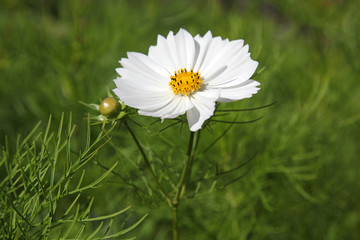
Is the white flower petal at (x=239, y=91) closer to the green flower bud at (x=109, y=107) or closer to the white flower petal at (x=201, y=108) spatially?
the white flower petal at (x=201, y=108)

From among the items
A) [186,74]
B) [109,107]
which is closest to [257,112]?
[186,74]

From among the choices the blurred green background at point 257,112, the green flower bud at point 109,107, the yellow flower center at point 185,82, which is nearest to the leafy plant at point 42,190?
the green flower bud at point 109,107

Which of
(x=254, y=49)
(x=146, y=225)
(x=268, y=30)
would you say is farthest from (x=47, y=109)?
(x=268, y=30)

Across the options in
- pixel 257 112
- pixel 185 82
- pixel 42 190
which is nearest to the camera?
pixel 42 190

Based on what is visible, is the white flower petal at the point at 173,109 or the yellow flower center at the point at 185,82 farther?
the yellow flower center at the point at 185,82

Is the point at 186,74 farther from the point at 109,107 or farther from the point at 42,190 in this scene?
Result: the point at 42,190

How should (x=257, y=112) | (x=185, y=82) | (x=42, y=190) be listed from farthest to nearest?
1. (x=257, y=112)
2. (x=185, y=82)
3. (x=42, y=190)

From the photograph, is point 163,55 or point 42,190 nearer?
point 42,190

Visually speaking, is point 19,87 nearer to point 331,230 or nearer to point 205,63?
point 205,63
